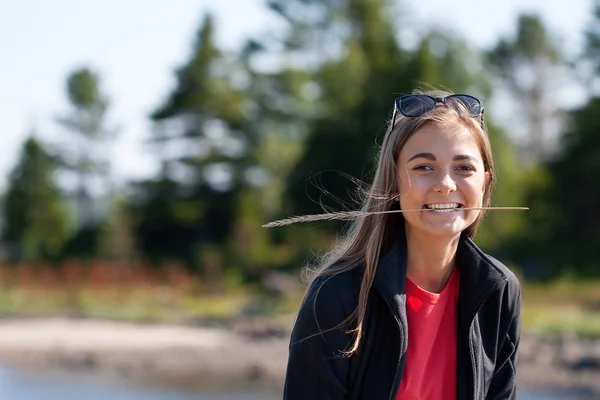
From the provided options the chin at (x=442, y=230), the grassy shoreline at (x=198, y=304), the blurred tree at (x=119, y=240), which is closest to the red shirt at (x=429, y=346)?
the chin at (x=442, y=230)

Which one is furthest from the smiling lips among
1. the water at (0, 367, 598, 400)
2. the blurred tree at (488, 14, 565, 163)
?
the blurred tree at (488, 14, 565, 163)

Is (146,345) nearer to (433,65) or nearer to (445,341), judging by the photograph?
(433,65)

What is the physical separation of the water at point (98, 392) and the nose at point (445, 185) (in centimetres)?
1031

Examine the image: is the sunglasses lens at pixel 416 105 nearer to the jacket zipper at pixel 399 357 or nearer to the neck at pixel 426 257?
the neck at pixel 426 257

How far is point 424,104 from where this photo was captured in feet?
7.96

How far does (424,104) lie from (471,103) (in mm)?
138

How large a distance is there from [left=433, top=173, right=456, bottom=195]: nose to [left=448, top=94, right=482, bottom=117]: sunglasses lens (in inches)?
7.8

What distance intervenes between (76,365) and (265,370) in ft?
10.6

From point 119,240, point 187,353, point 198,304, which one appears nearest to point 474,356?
point 187,353

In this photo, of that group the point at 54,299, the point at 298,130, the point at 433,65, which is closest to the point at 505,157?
the point at 433,65

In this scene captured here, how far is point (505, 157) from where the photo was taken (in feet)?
95.6

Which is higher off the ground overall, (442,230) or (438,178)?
(438,178)

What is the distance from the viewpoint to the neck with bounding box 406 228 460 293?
242 cm

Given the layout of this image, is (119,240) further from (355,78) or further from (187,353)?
(187,353)
